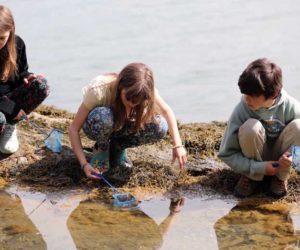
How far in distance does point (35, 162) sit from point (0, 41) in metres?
0.97

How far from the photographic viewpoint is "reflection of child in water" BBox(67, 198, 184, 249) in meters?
3.66

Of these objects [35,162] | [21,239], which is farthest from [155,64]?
[21,239]

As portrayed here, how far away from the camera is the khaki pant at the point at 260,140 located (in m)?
4.11

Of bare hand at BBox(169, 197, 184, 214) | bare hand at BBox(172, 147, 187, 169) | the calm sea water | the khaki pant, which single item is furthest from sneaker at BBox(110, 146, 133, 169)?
the calm sea water

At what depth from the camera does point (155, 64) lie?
25.2ft

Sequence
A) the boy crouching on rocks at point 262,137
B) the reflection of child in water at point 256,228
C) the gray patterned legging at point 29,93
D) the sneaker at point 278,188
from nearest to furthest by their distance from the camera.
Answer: the reflection of child in water at point 256,228, the boy crouching on rocks at point 262,137, the sneaker at point 278,188, the gray patterned legging at point 29,93

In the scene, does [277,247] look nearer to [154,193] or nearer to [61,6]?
[154,193]

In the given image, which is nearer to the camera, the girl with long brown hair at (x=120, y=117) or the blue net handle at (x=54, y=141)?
the girl with long brown hair at (x=120, y=117)

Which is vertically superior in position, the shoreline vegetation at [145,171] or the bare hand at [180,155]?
the bare hand at [180,155]

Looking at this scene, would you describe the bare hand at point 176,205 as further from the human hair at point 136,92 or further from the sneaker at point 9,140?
the sneaker at point 9,140

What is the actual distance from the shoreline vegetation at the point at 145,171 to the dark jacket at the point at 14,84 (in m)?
0.35

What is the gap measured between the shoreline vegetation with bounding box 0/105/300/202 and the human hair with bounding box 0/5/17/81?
0.65 m

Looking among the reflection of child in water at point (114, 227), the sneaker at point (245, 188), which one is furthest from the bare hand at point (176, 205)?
the sneaker at point (245, 188)

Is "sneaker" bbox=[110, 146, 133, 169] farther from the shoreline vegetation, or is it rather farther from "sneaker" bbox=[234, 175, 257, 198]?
"sneaker" bbox=[234, 175, 257, 198]
